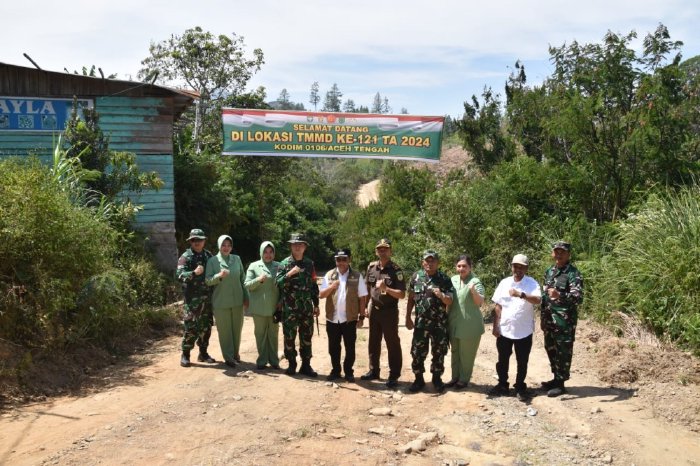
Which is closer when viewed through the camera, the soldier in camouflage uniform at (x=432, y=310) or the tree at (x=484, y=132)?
the soldier in camouflage uniform at (x=432, y=310)

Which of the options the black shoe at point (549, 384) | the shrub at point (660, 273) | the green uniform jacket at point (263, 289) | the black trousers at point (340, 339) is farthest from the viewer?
the shrub at point (660, 273)

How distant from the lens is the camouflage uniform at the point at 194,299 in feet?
23.7

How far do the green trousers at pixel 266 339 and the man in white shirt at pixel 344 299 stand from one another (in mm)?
726

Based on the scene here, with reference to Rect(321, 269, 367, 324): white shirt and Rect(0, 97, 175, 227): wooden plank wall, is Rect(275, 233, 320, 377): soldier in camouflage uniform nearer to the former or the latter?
Rect(321, 269, 367, 324): white shirt

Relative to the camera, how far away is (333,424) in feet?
18.7

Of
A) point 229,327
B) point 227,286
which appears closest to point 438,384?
point 229,327

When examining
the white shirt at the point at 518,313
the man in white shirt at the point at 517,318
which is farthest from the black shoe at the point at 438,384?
the white shirt at the point at 518,313

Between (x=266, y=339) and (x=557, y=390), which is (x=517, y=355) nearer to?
(x=557, y=390)

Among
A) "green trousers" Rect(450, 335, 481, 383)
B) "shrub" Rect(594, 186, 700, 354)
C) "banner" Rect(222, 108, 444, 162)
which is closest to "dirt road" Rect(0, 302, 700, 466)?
"green trousers" Rect(450, 335, 481, 383)

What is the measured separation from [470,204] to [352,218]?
19.7 metres

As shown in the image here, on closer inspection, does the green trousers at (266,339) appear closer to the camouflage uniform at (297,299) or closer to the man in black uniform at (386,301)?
the camouflage uniform at (297,299)

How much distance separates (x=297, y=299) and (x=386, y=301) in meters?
0.96

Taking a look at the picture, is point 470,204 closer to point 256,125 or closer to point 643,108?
point 643,108

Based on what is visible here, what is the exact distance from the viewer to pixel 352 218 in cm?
3291
